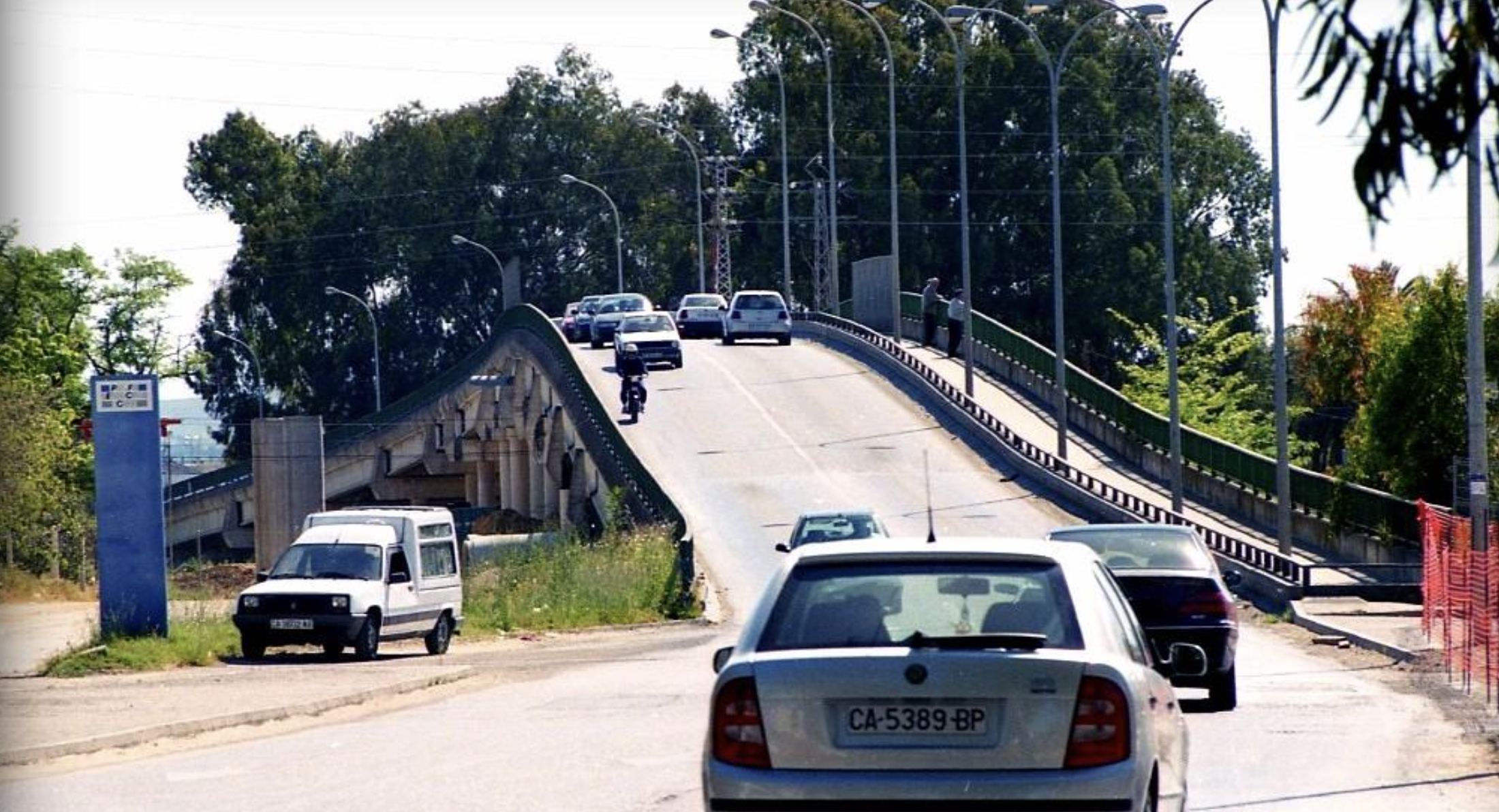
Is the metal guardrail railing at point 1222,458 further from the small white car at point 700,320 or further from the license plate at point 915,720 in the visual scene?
the license plate at point 915,720

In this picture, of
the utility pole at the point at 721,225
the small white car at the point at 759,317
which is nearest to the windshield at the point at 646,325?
the small white car at the point at 759,317

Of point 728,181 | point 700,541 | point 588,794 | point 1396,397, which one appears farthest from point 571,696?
point 728,181

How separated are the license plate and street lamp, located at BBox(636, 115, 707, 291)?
267 feet

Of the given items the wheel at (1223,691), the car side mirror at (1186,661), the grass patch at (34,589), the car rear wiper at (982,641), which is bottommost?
the grass patch at (34,589)

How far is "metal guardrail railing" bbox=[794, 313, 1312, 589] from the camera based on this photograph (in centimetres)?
3819

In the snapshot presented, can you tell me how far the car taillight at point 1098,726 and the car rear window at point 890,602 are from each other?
24cm

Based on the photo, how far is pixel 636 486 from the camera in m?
52.4

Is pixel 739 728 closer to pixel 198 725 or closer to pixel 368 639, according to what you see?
pixel 198 725

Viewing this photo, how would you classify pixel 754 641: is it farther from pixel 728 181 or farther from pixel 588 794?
pixel 728 181

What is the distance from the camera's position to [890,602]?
9344 mm

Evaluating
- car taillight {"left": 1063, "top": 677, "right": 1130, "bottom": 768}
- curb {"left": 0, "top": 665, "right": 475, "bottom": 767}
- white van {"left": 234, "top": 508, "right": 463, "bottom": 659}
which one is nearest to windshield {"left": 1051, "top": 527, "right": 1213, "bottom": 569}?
curb {"left": 0, "top": 665, "right": 475, "bottom": 767}

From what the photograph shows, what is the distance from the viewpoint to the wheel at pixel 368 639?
28.3m

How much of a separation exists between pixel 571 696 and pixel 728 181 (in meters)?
107

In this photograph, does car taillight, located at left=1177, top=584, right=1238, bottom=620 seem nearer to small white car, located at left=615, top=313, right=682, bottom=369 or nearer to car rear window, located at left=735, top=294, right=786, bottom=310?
small white car, located at left=615, top=313, right=682, bottom=369
